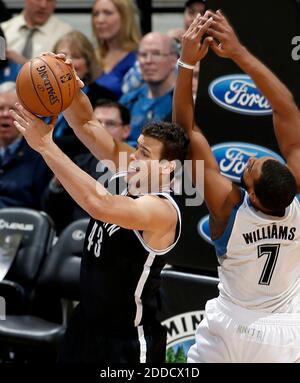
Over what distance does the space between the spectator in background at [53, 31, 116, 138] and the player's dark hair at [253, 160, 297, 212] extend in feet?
10.1

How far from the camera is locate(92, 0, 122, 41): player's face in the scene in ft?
24.2

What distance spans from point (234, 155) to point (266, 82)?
85cm

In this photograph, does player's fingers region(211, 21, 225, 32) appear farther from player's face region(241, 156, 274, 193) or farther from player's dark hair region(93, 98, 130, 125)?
player's dark hair region(93, 98, 130, 125)

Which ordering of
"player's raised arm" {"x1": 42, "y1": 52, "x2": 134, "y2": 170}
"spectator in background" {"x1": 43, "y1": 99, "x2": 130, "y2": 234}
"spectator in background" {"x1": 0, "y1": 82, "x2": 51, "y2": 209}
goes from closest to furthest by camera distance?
"player's raised arm" {"x1": 42, "y1": 52, "x2": 134, "y2": 170}
"spectator in background" {"x1": 43, "y1": 99, "x2": 130, "y2": 234}
"spectator in background" {"x1": 0, "y1": 82, "x2": 51, "y2": 209}

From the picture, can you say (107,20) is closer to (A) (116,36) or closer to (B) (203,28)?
(A) (116,36)

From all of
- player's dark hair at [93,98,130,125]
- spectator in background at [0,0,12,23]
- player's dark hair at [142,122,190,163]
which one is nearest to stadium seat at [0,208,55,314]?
player's dark hair at [93,98,130,125]

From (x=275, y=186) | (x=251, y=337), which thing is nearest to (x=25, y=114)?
(x=275, y=186)

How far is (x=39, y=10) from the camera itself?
25.9ft

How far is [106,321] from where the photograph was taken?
180 inches

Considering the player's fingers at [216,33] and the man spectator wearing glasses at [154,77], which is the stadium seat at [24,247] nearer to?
the man spectator wearing glasses at [154,77]

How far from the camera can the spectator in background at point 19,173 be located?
23.0 ft

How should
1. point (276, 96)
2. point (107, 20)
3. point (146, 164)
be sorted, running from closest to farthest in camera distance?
1. point (146, 164)
2. point (276, 96)
3. point (107, 20)

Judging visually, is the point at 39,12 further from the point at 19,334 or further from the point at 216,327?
the point at 216,327
